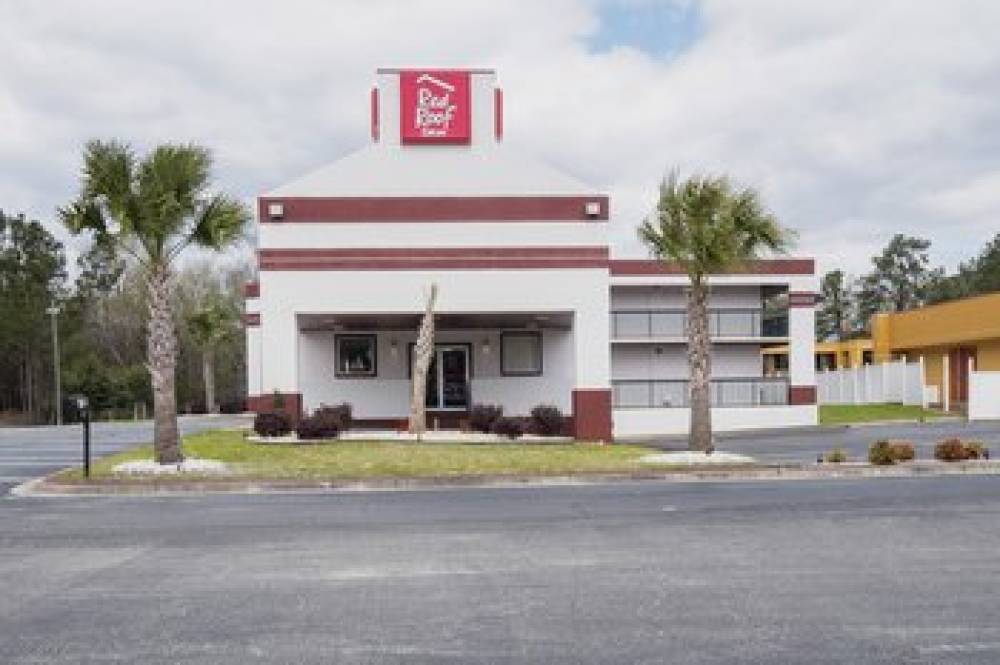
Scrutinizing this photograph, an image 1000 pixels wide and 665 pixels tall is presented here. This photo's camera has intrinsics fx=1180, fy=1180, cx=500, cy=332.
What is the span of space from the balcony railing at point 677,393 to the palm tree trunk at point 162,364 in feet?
72.3

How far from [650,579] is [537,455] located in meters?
14.5

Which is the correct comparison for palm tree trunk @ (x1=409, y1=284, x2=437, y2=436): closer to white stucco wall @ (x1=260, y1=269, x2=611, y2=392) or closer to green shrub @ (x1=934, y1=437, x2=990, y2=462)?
white stucco wall @ (x1=260, y1=269, x2=611, y2=392)

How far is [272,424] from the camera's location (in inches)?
1109

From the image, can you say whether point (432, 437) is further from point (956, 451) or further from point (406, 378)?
point (956, 451)

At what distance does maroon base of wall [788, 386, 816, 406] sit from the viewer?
1699 inches

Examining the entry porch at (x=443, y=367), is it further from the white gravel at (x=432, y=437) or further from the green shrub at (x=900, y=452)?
the green shrub at (x=900, y=452)

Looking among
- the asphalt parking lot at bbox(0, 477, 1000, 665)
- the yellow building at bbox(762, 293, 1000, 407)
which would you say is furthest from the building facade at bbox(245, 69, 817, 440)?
the yellow building at bbox(762, 293, 1000, 407)

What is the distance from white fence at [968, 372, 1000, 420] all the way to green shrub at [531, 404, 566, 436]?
64.8 ft

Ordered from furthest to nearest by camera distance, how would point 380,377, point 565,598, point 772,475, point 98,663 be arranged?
point 380,377, point 772,475, point 565,598, point 98,663

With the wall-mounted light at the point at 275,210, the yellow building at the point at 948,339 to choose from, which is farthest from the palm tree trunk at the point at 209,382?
the wall-mounted light at the point at 275,210

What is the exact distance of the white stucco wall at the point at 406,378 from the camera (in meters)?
34.1

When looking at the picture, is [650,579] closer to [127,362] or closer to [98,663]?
[98,663]

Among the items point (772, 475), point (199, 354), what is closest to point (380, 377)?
point (772, 475)

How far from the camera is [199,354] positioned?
78750 mm
